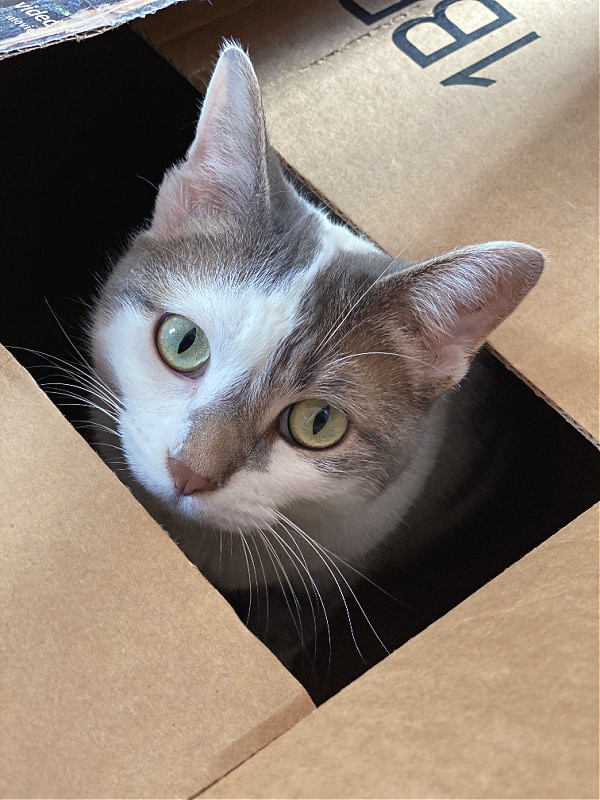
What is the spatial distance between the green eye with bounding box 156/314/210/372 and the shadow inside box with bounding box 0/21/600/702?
45cm

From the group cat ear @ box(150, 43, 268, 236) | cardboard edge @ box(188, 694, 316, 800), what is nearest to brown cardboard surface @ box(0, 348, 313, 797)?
cardboard edge @ box(188, 694, 316, 800)

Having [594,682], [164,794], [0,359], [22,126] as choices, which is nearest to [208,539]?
[0,359]

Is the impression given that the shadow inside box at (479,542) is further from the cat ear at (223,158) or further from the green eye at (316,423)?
the cat ear at (223,158)

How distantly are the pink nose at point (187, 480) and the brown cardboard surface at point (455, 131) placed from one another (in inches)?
19.0

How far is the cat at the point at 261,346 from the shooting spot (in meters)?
1.06

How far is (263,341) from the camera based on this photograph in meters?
1.08

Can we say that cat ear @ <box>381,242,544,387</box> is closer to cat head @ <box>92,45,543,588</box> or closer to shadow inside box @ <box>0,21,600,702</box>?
cat head @ <box>92,45,543,588</box>

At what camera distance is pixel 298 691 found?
74 cm

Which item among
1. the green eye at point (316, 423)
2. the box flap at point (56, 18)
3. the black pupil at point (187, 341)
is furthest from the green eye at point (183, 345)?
the box flap at point (56, 18)

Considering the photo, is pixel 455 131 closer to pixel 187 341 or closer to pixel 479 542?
pixel 187 341

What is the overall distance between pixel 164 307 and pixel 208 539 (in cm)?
40

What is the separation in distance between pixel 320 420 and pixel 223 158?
42cm

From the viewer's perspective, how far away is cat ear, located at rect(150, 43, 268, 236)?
1.07 m

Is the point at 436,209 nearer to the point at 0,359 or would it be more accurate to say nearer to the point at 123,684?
the point at 0,359
